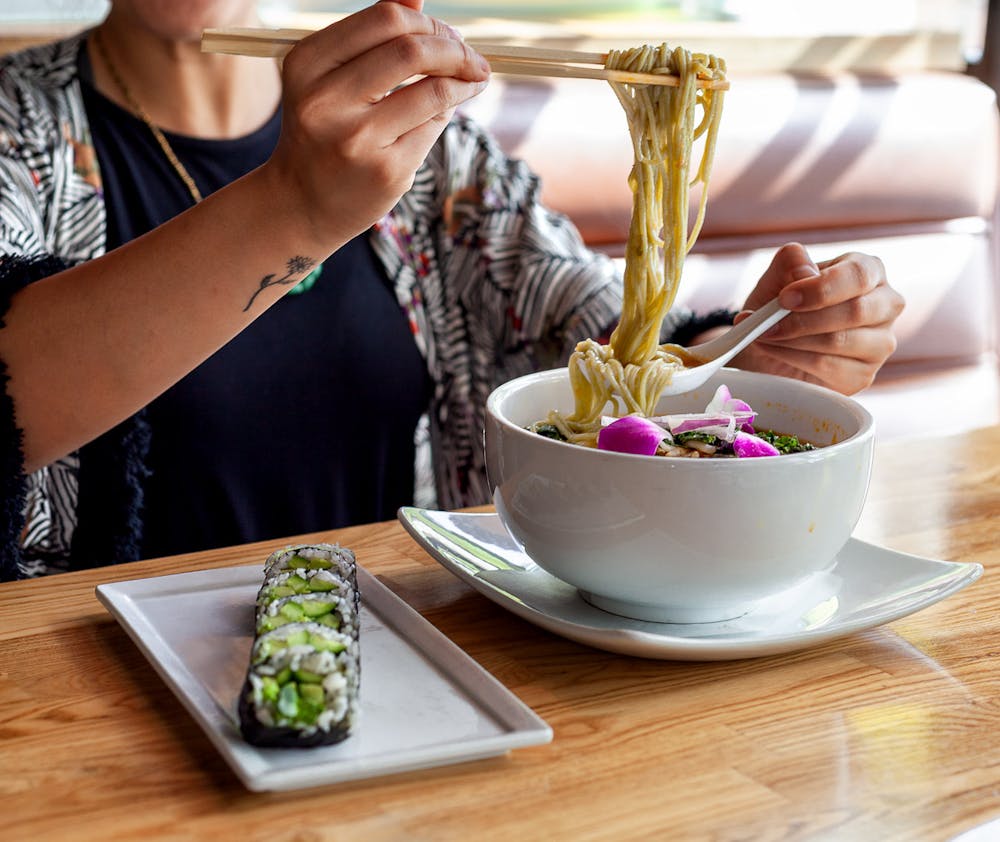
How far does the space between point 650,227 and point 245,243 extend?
1.06ft

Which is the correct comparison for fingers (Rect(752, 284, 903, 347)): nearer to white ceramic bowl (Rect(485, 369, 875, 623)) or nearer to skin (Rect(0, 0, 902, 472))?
skin (Rect(0, 0, 902, 472))

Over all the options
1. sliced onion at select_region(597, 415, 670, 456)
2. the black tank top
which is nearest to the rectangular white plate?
sliced onion at select_region(597, 415, 670, 456)

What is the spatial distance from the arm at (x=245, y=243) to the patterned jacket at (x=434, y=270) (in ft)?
0.87

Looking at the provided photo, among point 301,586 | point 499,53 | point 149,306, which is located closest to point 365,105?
point 499,53

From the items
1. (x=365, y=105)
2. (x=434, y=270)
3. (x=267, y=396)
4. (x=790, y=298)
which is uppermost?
(x=365, y=105)

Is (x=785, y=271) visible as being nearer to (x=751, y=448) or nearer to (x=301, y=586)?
(x=751, y=448)

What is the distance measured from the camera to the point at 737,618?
78 centimetres

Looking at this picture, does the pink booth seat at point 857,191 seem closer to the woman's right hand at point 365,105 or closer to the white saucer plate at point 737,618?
the woman's right hand at point 365,105

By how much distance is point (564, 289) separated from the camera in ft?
4.79

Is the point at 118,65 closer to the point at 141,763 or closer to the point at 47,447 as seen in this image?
the point at 47,447

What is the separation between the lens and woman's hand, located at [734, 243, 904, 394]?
3.31 feet

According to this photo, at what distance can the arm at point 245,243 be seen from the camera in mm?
833

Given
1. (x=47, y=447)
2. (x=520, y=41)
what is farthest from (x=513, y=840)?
(x=520, y=41)

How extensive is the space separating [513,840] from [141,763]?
20 centimetres
